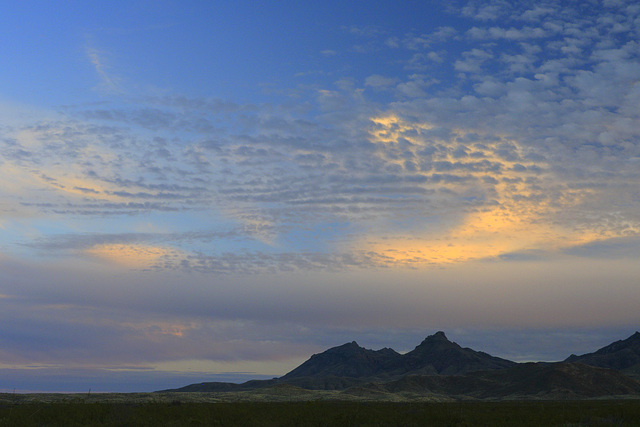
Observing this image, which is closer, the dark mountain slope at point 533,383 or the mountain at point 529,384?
the mountain at point 529,384

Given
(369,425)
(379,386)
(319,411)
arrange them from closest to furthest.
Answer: (369,425), (319,411), (379,386)

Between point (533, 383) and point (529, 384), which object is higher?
point (533, 383)

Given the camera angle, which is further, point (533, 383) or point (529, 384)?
point (529, 384)

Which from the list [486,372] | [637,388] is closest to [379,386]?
[486,372]

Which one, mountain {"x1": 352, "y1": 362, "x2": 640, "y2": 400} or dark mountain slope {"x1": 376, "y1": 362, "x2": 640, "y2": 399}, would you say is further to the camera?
dark mountain slope {"x1": 376, "y1": 362, "x2": 640, "y2": 399}

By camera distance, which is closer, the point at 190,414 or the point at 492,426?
the point at 492,426

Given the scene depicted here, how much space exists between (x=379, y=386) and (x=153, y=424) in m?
152

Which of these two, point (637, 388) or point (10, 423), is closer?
point (10, 423)

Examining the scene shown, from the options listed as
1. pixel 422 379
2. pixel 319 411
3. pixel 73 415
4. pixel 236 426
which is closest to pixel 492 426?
pixel 319 411

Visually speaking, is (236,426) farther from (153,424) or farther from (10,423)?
(10,423)

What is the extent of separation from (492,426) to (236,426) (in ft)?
47.9

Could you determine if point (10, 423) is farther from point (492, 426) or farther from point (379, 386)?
point (379, 386)

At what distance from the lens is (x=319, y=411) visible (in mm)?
37469

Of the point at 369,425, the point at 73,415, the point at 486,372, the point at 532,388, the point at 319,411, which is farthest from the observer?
the point at 486,372
